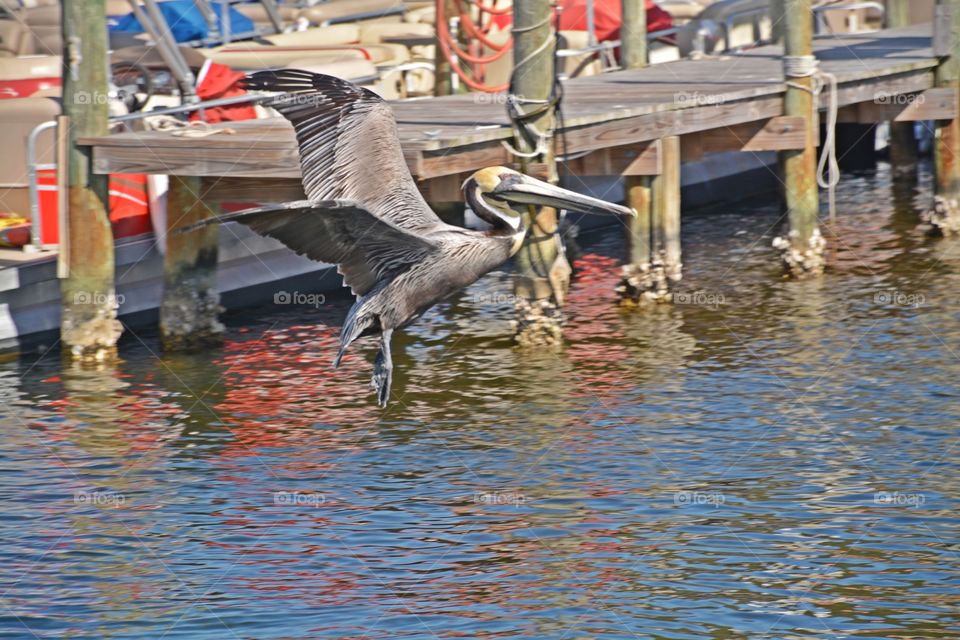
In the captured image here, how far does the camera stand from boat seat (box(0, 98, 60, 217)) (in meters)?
12.3

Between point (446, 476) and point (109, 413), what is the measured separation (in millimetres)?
2521

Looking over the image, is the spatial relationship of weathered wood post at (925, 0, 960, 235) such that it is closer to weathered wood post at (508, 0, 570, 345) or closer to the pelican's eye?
weathered wood post at (508, 0, 570, 345)

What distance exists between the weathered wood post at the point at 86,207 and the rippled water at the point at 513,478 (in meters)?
0.32

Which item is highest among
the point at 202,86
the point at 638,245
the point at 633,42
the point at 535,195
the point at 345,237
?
the point at 633,42

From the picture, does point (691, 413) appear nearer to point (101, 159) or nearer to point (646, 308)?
point (646, 308)

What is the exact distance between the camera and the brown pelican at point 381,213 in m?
6.79

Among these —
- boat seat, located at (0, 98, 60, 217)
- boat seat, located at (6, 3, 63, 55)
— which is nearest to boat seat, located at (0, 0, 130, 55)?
boat seat, located at (6, 3, 63, 55)

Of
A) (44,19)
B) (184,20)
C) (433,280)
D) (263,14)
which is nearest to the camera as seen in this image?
(433,280)

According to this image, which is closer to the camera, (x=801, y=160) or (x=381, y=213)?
(x=381, y=213)

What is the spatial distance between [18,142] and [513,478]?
5.60 metres

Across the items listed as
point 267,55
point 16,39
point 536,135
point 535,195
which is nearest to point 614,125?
point 536,135

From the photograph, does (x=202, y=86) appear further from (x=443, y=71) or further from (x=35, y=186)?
(x=443, y=71)

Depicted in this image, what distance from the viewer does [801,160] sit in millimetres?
12852

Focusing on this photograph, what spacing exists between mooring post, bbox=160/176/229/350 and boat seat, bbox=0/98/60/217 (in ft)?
4.60
